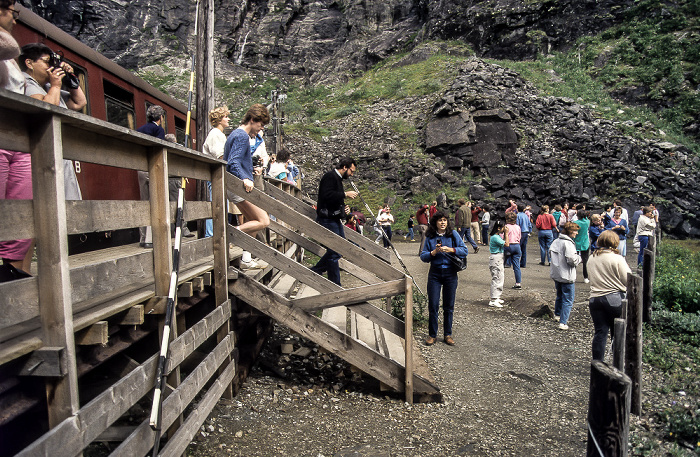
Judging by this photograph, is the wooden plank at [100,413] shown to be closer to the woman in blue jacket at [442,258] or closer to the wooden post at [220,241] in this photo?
the wooden post at [220,241]

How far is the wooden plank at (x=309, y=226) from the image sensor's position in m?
5.23

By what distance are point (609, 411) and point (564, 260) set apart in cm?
623

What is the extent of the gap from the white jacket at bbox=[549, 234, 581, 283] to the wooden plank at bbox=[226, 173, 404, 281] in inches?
156

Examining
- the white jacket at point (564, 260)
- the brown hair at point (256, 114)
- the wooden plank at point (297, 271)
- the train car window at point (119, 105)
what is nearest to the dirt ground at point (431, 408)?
the wooden plank at point (297, 271)

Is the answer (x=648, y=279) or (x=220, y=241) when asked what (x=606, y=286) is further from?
(x=220, y=241)

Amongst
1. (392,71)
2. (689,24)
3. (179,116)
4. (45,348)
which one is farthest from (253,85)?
(45,348)

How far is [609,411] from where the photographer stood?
2129mm

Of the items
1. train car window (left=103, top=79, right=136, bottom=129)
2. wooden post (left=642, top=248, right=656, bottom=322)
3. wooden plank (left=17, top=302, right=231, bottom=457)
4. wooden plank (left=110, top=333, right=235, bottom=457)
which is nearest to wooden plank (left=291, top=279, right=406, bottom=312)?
wooden plank (left=110, top=333, right=235, bottom=457)

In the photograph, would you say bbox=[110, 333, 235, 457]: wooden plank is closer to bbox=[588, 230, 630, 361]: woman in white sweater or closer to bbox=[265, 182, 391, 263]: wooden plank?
bbox=[265, 182, 391, 263]: wooden plank

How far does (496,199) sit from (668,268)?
40.1ft

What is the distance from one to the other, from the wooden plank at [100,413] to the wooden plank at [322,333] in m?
1.51

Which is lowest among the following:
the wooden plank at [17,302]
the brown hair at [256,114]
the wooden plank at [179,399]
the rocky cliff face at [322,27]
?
the wooden plank at [179,399]

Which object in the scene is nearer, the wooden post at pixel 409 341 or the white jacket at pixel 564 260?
the wooden post at pixel 409 341

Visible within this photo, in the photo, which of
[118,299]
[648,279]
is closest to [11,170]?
[118,299]
